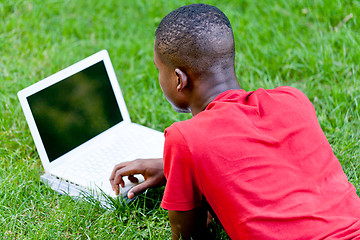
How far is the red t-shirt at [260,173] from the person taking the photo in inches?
74.0

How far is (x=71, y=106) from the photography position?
2826mm

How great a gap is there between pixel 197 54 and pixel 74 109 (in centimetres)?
102

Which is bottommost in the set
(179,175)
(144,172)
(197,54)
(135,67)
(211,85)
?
(144,172)

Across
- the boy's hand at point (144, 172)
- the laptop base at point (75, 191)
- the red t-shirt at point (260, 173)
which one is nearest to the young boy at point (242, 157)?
the red t-shirt at point (260, 173)

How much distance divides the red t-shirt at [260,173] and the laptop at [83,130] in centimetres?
80

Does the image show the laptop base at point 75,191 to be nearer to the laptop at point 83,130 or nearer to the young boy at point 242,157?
the laptop at point 83,130

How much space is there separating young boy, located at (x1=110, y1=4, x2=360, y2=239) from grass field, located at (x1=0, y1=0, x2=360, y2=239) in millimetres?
691

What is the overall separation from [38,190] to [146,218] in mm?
661

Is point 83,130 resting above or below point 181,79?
below

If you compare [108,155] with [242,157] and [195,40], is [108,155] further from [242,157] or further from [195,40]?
[242,157]

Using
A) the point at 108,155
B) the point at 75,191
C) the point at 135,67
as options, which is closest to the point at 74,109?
the point at 108,155

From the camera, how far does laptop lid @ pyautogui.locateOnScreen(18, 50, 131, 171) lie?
8.81 feet

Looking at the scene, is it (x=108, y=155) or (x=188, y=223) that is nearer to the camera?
(x=188, y=223)

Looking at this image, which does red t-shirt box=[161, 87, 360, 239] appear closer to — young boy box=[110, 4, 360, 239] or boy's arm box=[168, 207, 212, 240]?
young boy box=[110, 4, 360, 239]
